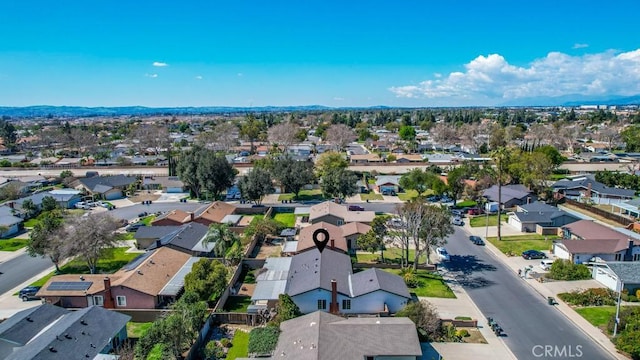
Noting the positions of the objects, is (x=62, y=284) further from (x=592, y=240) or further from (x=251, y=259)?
(x=592, y=240)

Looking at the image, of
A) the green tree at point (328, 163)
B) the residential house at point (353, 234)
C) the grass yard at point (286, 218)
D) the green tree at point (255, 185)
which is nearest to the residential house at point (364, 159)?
the green tree at point (328, 163)

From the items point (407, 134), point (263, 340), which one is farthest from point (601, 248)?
point (407, 134)

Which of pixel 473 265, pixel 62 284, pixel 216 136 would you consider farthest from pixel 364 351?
pixel 216 136

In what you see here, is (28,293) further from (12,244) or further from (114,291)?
(12,244)

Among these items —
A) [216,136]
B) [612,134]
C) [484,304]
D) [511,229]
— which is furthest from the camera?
[216,136]

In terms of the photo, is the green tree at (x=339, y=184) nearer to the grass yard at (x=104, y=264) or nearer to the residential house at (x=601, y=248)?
the residential house at (x=601, y=248)

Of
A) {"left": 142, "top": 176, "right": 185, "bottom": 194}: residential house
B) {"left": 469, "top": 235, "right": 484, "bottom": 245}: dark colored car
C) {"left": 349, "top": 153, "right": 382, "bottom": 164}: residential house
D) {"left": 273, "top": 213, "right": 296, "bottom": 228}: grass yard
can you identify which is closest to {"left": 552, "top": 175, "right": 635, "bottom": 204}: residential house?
{"left": 469, "top": 235, "right": 484, "bottom": 245}: dark colored car
